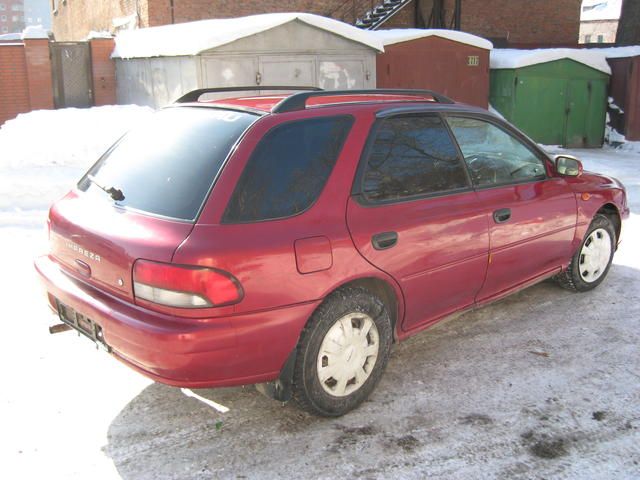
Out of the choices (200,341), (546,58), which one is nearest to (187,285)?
(200,341)

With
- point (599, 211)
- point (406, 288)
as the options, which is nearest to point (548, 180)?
point (599, 211)

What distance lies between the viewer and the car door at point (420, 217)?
3461 mm

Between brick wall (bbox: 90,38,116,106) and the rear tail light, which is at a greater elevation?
brick wall (bbox: 90,38,116,106)

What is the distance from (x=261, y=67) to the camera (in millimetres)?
11078

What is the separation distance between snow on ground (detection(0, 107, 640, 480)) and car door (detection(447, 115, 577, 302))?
0.47 m

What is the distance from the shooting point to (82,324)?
3.35m

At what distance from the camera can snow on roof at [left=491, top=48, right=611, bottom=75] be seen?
13383 millimetres

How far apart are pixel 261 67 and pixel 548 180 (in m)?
7.36

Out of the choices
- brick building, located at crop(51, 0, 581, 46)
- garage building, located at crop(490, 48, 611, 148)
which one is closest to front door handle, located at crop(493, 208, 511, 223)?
garage building, located at crop(490, 48, 611, 148)

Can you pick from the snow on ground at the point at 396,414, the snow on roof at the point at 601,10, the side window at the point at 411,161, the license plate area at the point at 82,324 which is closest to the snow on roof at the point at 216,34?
the snow on ground at the point at 396,414

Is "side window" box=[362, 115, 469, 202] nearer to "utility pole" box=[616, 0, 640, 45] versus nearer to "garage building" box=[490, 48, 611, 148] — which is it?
"garage building" box=[490, 48, 611, 148]

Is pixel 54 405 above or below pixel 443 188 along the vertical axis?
below

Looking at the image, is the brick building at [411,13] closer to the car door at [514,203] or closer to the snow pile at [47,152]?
the snow pile at [47,152]

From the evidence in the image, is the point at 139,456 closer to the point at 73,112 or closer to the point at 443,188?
the point at 443,188
